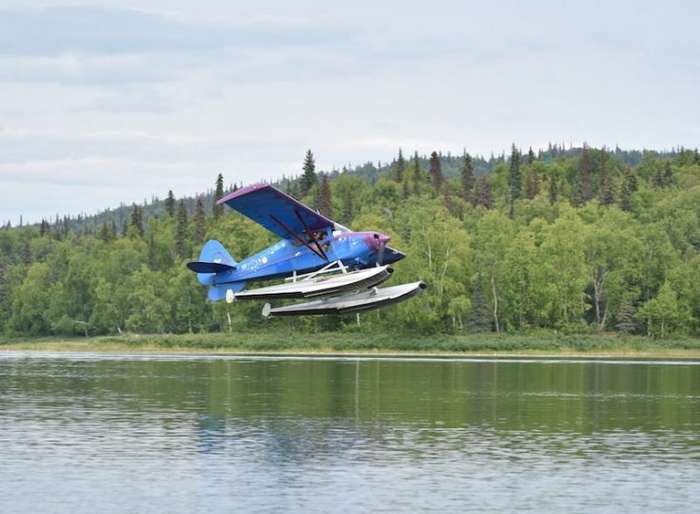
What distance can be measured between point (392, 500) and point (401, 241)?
78966mm

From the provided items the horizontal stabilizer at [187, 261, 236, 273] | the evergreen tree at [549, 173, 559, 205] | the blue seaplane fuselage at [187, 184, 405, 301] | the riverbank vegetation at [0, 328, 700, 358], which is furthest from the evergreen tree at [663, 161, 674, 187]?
the blue seaplane fuselage at [187, 184, 405, 301]

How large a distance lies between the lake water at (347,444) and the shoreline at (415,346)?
2751cm

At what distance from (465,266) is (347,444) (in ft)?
219

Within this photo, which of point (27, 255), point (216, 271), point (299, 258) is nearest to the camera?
point (299, 258)

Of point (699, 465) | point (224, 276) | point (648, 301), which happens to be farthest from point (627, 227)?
point (699, 465)

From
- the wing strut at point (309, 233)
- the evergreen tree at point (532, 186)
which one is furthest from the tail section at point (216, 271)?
the evergreen tree at point (532, 186)

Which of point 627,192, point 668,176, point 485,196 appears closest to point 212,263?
point 627,192

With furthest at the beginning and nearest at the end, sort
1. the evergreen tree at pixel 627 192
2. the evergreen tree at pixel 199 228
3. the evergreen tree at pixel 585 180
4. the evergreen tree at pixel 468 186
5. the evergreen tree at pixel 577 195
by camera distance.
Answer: the evergreen tree at pixel 468 186 < the evergreen tree at pixel 585 180 < the evergreen tree at pixel 577 195 < the evergreen tree at pixel 199 228 < the evergreen tree at pixel 627 192

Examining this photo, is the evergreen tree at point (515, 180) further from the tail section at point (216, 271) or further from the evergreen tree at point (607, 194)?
the tail section at point (216, 271)

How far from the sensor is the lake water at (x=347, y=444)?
89.4 feet

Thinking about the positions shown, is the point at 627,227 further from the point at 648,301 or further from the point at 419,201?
the point at 419,201

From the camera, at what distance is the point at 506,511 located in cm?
2586

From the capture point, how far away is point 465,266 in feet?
334

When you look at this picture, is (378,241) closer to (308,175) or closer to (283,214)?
(283,214)
